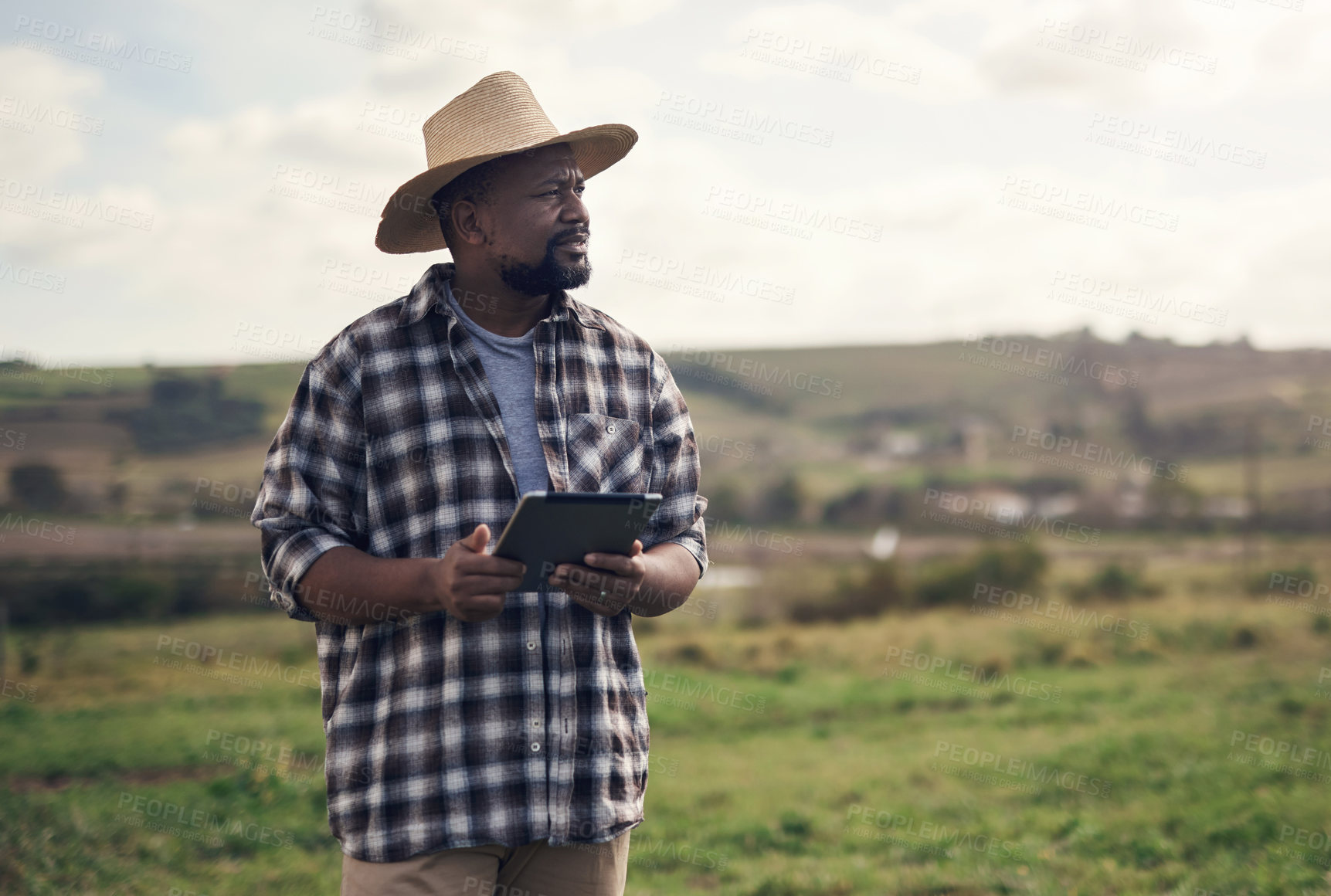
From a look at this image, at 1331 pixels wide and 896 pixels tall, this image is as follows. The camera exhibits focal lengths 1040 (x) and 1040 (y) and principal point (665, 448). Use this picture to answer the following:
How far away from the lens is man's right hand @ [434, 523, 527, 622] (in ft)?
6.91

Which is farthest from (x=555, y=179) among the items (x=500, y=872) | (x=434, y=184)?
(x=500, y=872)

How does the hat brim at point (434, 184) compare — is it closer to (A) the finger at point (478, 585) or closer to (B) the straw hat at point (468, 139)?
(B) the straw hat at point (468, 139)

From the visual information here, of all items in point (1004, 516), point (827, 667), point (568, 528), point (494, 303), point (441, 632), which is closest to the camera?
point (568, 528)

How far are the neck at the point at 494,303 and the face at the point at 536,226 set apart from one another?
4 cm

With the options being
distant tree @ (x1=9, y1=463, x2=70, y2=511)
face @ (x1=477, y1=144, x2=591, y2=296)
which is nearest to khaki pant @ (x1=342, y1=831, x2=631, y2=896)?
face @ (x1=477, y1=144, x2=591, y2=296)

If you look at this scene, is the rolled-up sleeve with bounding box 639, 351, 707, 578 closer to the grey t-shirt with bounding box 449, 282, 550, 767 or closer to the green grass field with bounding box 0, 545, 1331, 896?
the grey t-shirt with bounding box 449, 282, 550, 767

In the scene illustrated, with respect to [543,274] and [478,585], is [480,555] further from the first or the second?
[543,274]

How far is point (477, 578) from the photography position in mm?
2102

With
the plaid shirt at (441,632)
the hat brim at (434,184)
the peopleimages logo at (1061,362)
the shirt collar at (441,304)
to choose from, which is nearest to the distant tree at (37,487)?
the hat brim at (434,184)

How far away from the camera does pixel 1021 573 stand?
23797 mm

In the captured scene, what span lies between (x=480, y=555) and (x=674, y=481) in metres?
0.76

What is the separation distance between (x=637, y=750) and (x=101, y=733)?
9784 mm

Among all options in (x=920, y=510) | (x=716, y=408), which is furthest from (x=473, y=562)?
(x=716, y=408)

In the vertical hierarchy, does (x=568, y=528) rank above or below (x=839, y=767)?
above
